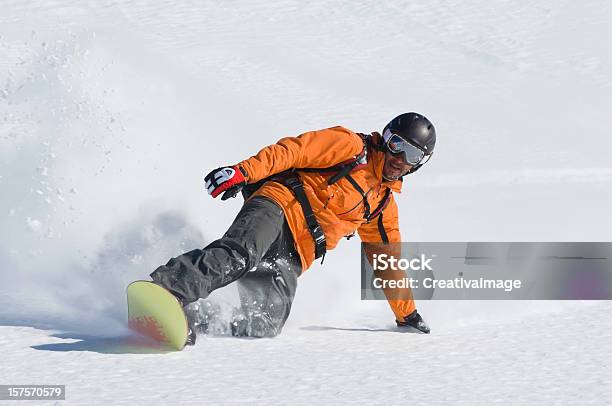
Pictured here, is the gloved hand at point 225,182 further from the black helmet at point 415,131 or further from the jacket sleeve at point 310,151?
the black helmet at point 415,131

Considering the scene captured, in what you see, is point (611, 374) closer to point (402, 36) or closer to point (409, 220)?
point (409, 220)

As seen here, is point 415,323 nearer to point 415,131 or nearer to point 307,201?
point 307,201

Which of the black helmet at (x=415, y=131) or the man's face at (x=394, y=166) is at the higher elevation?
the black helmet at (x=415, y=131)

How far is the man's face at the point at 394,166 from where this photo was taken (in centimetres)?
492

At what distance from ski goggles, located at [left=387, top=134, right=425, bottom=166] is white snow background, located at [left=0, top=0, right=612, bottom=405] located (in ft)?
3.32

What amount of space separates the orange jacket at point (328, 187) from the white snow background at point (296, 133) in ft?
1.75

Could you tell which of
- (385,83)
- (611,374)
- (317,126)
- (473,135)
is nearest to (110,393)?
(611,374)

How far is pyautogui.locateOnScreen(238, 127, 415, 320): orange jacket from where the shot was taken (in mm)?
4719

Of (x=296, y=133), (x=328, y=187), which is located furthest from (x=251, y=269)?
(x=296, y=133)

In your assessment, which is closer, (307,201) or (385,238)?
(307,201)

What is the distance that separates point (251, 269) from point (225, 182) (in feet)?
2.00

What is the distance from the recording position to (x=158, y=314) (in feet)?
13.1

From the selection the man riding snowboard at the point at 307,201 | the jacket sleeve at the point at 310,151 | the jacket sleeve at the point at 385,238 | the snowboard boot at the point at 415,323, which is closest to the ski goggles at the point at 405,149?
the man riding snowboard at the point at 307,201

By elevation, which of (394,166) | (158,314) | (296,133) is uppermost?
(296,133)
